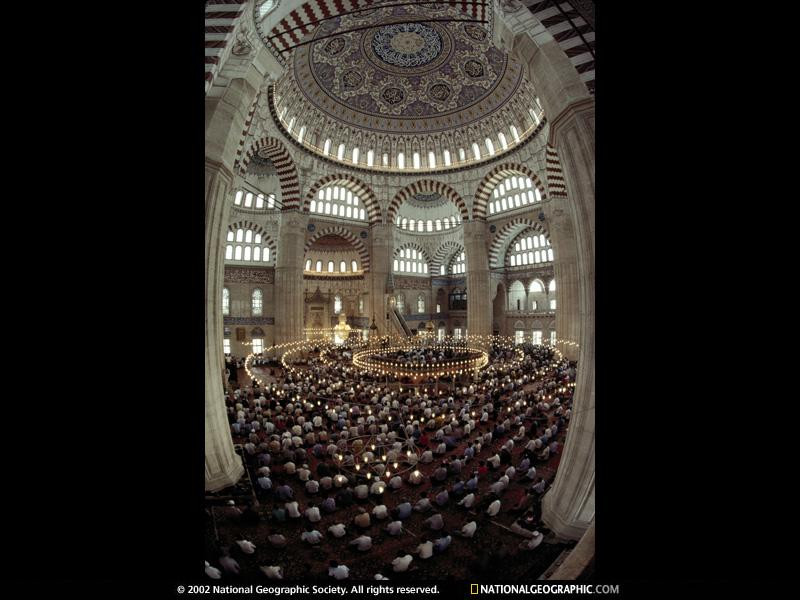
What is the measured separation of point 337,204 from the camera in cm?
2583

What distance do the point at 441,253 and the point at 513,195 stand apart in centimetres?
907

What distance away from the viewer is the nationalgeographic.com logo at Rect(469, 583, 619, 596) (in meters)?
2.12

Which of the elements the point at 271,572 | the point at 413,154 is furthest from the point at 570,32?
the point at 413,154

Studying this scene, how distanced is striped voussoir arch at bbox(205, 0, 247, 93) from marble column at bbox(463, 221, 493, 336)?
731 inches

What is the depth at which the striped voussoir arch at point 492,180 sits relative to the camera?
2042 centimetres

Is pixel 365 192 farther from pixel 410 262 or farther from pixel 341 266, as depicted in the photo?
pixel 410 262

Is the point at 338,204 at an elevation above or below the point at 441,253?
above

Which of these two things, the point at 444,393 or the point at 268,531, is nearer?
the point at 268,531
